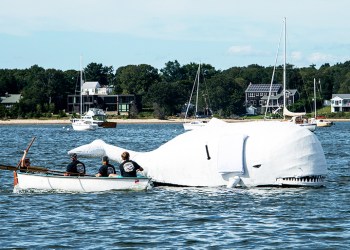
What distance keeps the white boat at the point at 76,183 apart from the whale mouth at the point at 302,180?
16.2 ft

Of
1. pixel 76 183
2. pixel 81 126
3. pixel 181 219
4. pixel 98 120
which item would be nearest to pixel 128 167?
pixel 76 183

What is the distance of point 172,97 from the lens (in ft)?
638

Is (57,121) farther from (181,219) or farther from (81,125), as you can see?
(181,219)

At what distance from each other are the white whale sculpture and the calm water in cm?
48

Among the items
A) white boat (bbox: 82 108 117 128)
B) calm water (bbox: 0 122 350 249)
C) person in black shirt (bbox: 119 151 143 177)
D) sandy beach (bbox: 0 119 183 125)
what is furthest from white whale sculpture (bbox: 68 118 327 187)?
sandy beach (bbox: 0 119 183 125)

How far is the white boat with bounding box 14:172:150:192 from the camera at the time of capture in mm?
32094

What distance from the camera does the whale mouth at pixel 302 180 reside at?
106 feet

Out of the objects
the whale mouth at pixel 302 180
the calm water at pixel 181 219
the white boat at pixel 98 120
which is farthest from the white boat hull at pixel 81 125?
the whale mouth at pixel 302 180

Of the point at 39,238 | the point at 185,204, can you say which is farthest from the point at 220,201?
the point at 39,238

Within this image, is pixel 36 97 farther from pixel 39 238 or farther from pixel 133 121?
pixel 39 238

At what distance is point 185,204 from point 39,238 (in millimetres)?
7048

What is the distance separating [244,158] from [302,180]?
2489 mm

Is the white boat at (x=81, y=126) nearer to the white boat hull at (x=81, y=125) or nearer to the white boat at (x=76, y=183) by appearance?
the white boat hull at (x=81, y=125)

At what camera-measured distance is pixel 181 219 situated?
2639 centimetres
